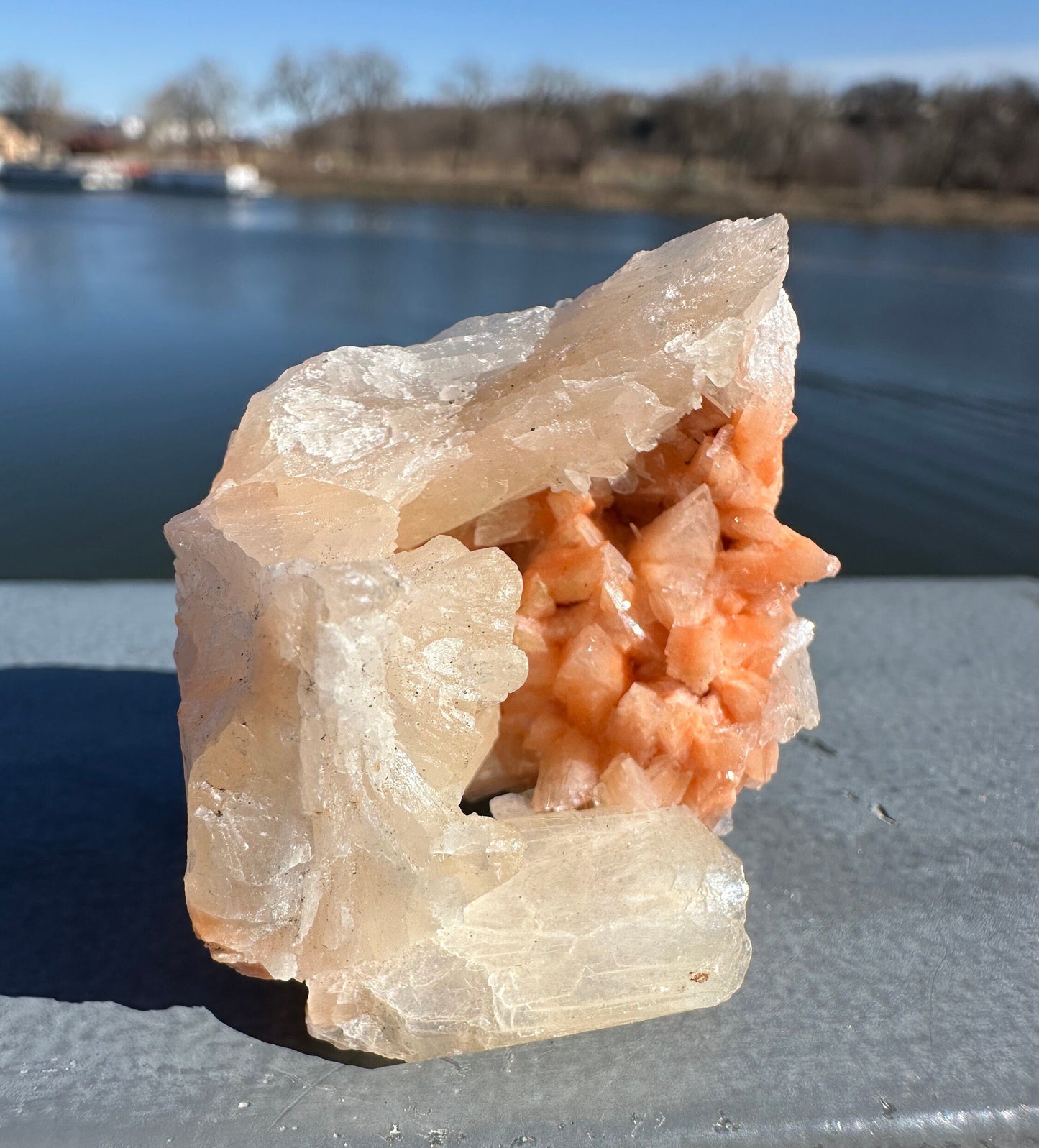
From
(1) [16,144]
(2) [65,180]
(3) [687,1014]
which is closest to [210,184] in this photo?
(2) [65,180]

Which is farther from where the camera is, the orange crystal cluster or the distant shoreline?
the distant shoreline

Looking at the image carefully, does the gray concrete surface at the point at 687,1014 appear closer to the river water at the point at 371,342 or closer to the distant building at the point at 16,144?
the river water at the point at 371,342

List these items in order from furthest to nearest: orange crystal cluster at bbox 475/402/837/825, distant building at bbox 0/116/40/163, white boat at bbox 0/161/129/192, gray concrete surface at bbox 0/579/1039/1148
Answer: distant building at bbox 0/116/40/163, white boat at bbox 0/161/129/192, orange crystal cluster at bbox 475/402/837/825, gray concrete surface at bbox 0/579/1039/1148

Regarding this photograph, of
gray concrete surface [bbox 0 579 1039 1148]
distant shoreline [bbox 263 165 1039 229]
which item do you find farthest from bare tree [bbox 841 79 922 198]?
gray concrete surface [bbox 0 579 1039 1148]

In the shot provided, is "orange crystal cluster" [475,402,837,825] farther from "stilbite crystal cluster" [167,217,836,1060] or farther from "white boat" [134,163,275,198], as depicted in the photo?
"white boat" [134,163,275,198]

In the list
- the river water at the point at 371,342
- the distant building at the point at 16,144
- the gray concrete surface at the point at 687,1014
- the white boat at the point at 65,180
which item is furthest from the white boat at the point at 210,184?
the gray concrete surface at the point at 687,1014

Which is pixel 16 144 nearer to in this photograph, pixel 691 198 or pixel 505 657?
pixel 691 198
